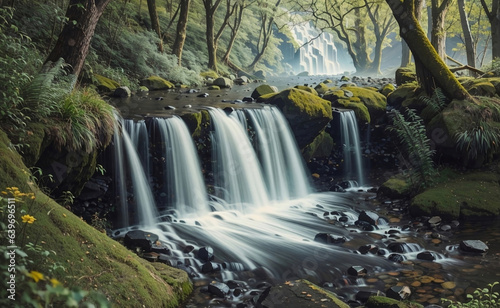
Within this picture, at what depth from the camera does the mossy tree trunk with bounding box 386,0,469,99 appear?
36.4 feet

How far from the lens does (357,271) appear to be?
623cm

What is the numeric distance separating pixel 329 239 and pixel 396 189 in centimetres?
318

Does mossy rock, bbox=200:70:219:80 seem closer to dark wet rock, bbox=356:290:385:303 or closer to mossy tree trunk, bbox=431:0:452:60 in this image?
mossy tree trunk, bbox=431:0:452:60

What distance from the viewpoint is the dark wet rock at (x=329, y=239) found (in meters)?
7.54

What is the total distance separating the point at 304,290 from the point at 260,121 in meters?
6.82

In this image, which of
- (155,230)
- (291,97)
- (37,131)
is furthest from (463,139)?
(37,131)

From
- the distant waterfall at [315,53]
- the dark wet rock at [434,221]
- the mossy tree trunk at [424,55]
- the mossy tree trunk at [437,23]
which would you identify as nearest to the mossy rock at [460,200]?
the dark wet rock at [434,221]

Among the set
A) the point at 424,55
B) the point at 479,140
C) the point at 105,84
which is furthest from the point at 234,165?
the point at 105,84

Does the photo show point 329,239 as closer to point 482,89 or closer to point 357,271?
point 357,271

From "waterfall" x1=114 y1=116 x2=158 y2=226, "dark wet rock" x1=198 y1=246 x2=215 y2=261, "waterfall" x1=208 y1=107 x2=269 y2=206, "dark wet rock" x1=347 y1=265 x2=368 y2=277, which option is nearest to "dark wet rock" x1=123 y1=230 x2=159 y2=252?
"dark wet rock" x1=198 y1=246 x2=215 y2=261

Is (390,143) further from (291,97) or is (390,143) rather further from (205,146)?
(205,146)

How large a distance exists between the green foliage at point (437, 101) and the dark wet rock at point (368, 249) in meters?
5.30

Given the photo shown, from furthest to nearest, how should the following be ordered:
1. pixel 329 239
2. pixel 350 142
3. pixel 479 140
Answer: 1. pixel 350 142
2. pixel 479 140
3. pixel 329 239

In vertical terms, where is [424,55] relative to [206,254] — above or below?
above
